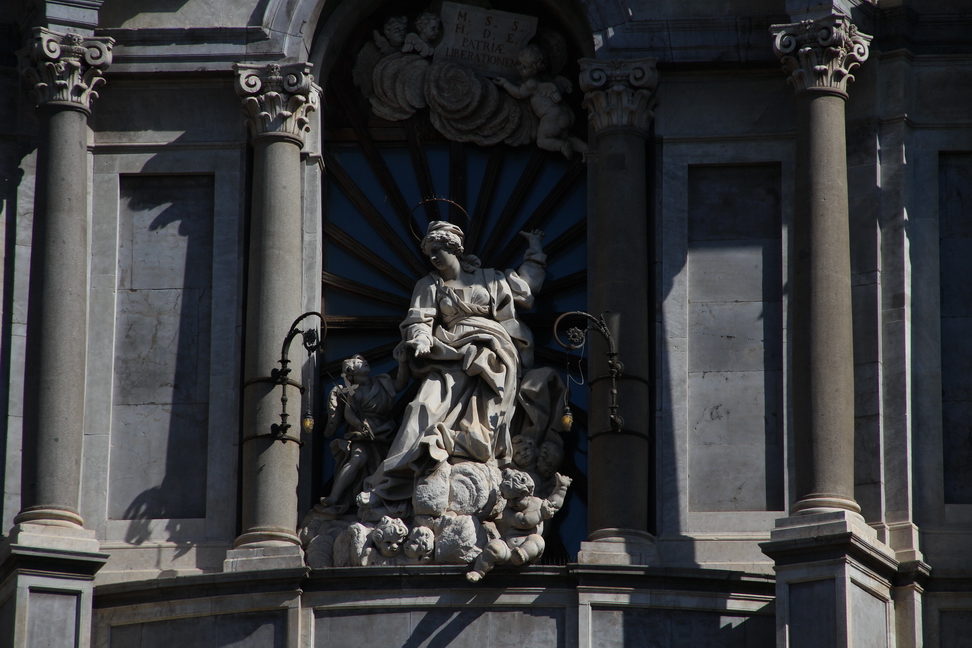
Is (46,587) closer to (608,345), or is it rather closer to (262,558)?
(262,558)

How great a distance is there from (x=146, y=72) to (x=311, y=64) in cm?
169

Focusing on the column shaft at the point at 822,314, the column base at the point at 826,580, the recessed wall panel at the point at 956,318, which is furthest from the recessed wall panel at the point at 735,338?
the recessed wall panel at the point at 956,318

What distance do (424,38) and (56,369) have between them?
5.33 m

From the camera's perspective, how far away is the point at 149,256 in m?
23.7

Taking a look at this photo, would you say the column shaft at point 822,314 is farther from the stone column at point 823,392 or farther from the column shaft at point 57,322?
the column shaft at point 57,322

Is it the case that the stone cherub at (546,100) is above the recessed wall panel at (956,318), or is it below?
above

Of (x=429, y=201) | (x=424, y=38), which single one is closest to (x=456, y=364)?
(x=429, y=201)

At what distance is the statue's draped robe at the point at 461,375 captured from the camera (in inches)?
885

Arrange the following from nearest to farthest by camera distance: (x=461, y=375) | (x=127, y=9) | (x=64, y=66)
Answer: (x=461, y=375)
(x=64, y=66)
(x=127, y=9)

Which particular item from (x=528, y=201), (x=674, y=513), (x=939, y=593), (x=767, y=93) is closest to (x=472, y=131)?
(x=528, y=201)

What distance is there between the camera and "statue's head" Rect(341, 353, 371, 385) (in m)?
23.1

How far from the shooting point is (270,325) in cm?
2297

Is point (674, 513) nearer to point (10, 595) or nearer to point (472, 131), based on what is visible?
point (472, 131)

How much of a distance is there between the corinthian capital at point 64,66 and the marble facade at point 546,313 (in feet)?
0.13
